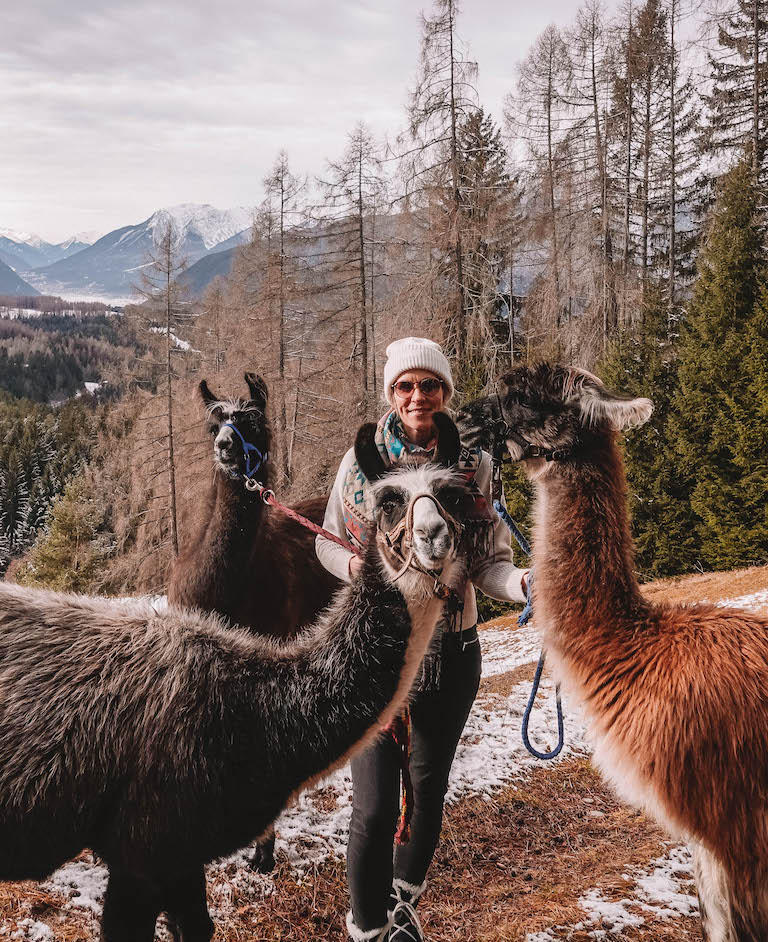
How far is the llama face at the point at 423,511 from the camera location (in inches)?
75.1

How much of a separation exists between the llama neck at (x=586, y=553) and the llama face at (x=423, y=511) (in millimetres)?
521

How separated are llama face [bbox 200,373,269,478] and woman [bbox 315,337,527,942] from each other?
64.4 inches

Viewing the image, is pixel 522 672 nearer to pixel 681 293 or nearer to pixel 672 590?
pixel 672 590

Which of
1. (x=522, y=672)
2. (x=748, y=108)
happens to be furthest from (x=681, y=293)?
(x=522, y=672)

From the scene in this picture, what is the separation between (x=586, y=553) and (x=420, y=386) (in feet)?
3.00

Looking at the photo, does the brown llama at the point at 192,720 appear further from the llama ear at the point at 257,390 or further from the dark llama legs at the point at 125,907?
the llama ear at the point at 257,390

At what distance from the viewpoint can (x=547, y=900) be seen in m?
3.23

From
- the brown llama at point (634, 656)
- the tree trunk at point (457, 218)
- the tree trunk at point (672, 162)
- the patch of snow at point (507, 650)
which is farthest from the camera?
the tree trunk at point (672, 162)

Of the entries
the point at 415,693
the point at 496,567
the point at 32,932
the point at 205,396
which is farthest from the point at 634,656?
the point at 205,396


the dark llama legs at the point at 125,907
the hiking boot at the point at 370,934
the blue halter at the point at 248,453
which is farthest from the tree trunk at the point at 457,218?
the dark llama legs at the point at 125,907

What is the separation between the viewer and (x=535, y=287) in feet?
70.8

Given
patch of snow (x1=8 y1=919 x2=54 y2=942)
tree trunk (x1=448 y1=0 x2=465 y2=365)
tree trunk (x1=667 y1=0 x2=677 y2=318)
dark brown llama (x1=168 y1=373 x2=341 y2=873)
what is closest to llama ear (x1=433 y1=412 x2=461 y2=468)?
dark brown llama (x1=168 y1=373 x2=341 y2=873)

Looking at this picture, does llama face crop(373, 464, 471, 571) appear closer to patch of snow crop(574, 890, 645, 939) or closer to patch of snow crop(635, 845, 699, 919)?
patch of snow crop(574, 890, 645, 939)

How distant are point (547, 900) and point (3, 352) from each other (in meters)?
104
